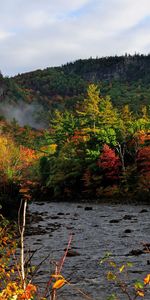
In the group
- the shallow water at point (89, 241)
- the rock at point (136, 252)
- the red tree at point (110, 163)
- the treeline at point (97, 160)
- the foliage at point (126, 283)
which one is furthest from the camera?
the red tree at point (110, 163)

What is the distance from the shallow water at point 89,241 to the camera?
42.7 feet

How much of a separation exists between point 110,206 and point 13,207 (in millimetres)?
13370

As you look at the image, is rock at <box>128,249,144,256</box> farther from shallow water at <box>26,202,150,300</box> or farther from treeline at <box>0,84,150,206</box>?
treeline at <box>0,84,150,206</box>

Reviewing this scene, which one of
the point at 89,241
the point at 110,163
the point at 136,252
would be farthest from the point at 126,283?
the point at 110,163

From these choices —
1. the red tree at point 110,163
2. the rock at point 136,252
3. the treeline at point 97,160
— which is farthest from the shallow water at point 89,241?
the red tree at point 110,163

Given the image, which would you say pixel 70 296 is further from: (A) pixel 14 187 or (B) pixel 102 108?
(B) pixel 102 108

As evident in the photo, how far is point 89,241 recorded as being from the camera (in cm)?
2100

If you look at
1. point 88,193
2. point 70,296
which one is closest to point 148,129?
point 88,193

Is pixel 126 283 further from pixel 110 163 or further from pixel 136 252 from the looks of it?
pixel 110 163

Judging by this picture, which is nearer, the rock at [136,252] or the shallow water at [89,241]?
the shallow water at [89,241]

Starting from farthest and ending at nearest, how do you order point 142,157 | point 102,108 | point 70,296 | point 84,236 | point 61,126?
1. point 61,126
2. point 102,108
3. point 142,157
4. point 84,236
5. point 70,296

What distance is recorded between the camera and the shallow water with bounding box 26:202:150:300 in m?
13.0

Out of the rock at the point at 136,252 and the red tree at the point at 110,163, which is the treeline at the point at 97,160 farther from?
the rock at the point at 136,252

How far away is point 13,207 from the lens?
1111 inches
